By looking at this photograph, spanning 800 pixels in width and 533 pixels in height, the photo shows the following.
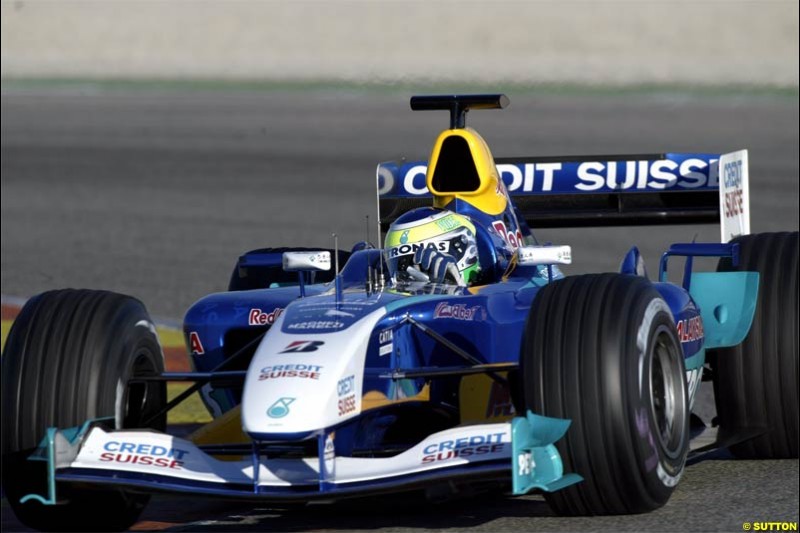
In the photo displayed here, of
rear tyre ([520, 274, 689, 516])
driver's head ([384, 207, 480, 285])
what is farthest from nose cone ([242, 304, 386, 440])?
driver's head ([384, 207, 480, 285])

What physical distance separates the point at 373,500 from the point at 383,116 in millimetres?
17982

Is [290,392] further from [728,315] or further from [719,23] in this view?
[719,23]

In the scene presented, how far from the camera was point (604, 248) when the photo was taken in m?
14.3

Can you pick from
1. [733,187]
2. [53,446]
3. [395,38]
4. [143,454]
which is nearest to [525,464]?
[143,454]

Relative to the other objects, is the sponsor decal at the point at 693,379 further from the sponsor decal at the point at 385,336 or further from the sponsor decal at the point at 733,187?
the sponsor decal at the point at 733,187

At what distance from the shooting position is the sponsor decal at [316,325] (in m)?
6.17

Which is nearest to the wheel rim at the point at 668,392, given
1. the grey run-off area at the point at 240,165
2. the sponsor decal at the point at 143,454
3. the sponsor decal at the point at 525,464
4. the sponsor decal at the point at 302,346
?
the sponsor decal at the point at 525,464

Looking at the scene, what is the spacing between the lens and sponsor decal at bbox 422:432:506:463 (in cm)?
569

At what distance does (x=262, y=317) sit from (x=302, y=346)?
129 centimetres

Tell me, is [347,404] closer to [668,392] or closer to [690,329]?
[668,392]

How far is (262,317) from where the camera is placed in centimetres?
729

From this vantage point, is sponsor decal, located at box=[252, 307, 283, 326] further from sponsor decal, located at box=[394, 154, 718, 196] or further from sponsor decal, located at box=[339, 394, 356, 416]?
sponsor decal, located at box=[394, 154, 718, 196]

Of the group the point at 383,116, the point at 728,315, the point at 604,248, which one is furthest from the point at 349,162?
the point at 728,315

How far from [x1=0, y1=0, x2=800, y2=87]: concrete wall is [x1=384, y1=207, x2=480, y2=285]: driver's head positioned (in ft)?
59.9
